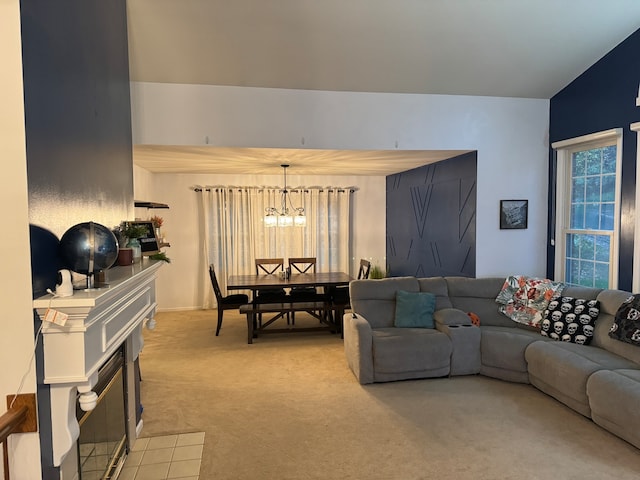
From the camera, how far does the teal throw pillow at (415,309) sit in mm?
4301

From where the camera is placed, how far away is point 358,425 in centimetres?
319

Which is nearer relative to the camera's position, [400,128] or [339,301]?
[400,128]

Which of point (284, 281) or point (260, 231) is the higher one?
point (260, 231)

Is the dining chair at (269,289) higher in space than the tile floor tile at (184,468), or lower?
higher

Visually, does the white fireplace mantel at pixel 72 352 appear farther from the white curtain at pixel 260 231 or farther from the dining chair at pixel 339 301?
the white curtain at pixel 260 231

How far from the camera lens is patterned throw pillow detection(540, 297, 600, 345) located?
3.73 metres

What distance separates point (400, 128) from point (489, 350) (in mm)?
2370

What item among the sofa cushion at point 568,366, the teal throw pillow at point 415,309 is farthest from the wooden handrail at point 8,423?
the sofa cushion at point 568,366

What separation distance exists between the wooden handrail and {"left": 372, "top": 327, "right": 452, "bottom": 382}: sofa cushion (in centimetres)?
287

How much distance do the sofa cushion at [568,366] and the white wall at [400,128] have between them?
1.28 m

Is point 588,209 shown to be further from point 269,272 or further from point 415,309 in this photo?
point 269,272

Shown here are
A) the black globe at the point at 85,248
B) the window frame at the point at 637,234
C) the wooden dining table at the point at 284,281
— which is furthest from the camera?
the wooden dining table at the point at 284,281

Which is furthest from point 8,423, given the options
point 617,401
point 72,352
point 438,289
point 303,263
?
point 303,263

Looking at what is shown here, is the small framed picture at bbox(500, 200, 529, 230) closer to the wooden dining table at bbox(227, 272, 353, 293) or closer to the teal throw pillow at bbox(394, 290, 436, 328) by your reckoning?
the teal throw pillow at bbox(394, 290, 436, 328)
